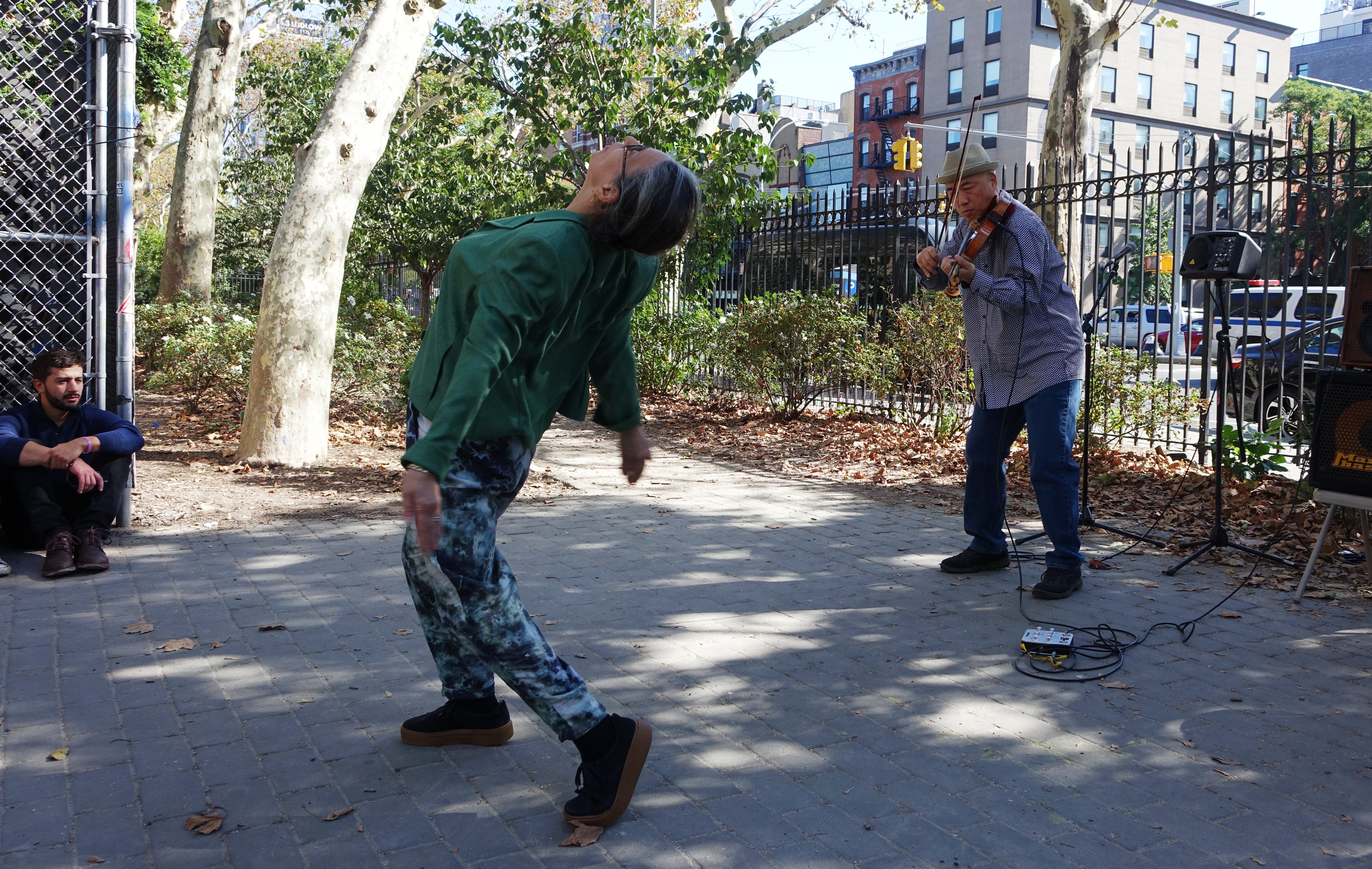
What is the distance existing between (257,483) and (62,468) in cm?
252

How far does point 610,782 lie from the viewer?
2977 mm

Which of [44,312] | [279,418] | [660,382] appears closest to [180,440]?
[279,418]

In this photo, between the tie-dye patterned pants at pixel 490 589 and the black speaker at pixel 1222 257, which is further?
the black speaker at pixel 1222 257

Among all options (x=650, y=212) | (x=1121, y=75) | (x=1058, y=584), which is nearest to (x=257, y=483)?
(x=1058, y=584)

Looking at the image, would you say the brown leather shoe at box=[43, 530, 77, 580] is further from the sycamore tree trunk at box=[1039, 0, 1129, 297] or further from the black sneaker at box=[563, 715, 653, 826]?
the sycamore tree trunk at box=[1039, 0, 1129, 297]

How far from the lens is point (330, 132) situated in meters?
8.70

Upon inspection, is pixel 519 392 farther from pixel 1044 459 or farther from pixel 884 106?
pixel 884 106

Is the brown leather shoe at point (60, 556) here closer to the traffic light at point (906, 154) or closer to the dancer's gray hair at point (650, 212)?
the dancer's gray hair at point (650, 212)

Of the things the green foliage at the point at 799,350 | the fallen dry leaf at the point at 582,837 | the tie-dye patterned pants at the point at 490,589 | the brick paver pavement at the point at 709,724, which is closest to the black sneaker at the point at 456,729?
the brick paver pavement at the point at 709,724

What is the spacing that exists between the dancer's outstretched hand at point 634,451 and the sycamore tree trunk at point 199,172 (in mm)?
14637

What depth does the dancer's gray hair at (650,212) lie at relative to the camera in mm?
2822

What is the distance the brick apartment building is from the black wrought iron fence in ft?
169

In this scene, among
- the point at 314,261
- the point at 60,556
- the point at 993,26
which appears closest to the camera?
the point at 60,556

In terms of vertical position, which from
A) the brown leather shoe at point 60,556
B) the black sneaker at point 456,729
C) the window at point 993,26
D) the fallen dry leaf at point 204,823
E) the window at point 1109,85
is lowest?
the fallen dry leaf at point 204,823
